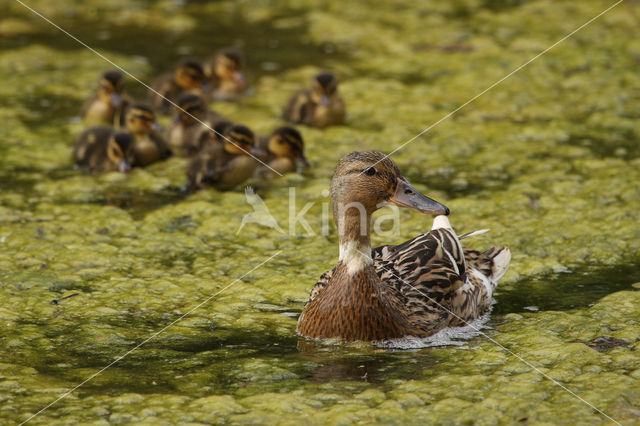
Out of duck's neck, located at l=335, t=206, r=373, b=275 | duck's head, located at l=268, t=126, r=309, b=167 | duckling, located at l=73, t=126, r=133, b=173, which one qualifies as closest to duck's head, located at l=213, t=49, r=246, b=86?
duckling, located at l=73, t=126, r=133, b=173

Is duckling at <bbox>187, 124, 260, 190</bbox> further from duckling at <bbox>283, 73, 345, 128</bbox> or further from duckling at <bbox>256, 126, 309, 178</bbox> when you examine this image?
duckling at <bbox>283, 73, 345, 128</bbox>

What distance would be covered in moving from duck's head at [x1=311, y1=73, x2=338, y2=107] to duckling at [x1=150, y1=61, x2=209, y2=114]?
1.14 m

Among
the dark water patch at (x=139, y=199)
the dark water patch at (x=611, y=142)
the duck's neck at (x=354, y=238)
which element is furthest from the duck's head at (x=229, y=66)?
the duck's neck at (x=354, y=238)

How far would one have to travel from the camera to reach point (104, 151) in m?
6.42

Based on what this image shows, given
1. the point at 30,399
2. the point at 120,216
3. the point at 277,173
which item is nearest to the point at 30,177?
the point at 120,216

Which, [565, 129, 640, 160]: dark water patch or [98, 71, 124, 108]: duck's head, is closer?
[565, 129, 640, 160]: dark water patch

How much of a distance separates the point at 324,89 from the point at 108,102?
174cm

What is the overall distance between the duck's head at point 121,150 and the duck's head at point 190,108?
586 mm

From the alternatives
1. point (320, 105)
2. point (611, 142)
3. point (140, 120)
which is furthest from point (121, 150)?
point (611, 142)

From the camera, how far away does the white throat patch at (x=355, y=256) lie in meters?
Answer: 4.07

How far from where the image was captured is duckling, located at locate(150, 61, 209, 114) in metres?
7.46

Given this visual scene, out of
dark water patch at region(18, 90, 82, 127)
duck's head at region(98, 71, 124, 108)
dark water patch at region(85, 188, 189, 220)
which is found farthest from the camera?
dark water patch at region(18, 90, 82, 127)

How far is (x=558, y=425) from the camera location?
10.9 ft

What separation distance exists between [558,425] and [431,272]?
1.17 meters
